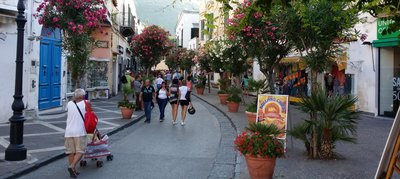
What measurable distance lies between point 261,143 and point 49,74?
38.6 feet

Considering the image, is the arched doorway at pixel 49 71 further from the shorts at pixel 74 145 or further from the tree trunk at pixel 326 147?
the tree trunk at pixel 326 147

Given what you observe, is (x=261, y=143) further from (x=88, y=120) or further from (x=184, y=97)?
(x=184, y=97)

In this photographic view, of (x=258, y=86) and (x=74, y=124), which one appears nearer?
(x=74, y=124)

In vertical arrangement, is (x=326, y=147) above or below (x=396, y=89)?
below

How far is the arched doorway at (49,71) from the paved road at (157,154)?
4169 millimetres

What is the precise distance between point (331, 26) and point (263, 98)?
10.9 feet

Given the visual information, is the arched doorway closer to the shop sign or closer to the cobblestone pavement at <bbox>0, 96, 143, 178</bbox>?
the cobblestone pavement at <bbox>0, 96, 143, 178</bbox>

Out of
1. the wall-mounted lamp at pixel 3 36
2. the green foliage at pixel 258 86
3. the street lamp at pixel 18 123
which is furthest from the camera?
the green foliage at pixel 258 86

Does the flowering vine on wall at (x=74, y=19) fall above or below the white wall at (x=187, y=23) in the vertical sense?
below

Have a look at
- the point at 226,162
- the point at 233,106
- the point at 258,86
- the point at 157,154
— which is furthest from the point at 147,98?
the point at 226,162

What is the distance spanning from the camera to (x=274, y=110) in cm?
912

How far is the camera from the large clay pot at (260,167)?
21.6 feet

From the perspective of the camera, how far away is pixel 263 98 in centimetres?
930

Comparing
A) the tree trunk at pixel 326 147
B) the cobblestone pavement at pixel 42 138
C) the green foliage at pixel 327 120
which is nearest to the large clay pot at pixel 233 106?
the cobblestone pavement at pixel 42 138
